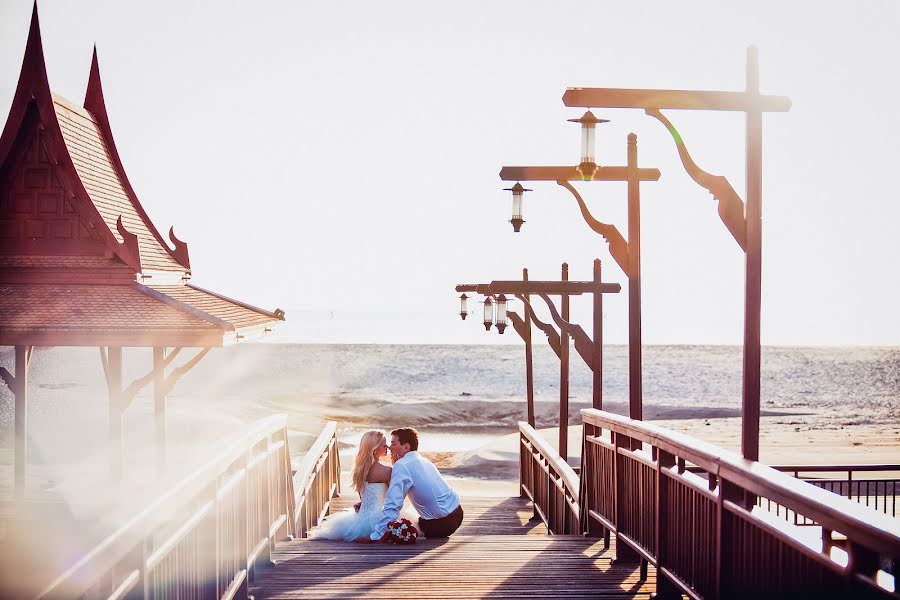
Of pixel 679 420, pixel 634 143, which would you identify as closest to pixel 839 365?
pixel 679 420

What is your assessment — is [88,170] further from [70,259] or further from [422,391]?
[422,391]

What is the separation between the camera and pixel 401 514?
32.0 ft

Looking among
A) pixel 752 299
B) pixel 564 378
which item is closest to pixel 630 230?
pixel 752 299

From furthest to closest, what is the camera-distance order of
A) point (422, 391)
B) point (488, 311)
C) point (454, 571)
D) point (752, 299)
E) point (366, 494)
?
point (422, 391) → point (488, 311) → point (366, 494) → point (454, 571) → point (752, 299)

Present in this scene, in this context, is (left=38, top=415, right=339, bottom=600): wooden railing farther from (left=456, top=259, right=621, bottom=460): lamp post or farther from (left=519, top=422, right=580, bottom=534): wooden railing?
(left=456, top=259, right=621, bottom=460): lamp post

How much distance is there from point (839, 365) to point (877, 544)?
9752 cm

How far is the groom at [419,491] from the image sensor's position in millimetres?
8969

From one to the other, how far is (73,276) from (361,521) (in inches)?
224

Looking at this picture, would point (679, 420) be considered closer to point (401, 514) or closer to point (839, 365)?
point (401, 514)

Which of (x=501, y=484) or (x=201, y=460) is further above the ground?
(x=201, y=460)

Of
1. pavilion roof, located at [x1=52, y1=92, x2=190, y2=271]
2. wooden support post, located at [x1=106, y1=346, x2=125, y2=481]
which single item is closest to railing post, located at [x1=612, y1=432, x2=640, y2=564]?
wooden support post, located at [x1=106, y1=346, x2=125, y2=481]

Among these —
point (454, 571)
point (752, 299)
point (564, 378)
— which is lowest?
point (454, 571)

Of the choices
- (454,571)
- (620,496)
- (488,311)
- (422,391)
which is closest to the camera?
(454,571)

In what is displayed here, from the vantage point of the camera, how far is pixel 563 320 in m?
14.4
